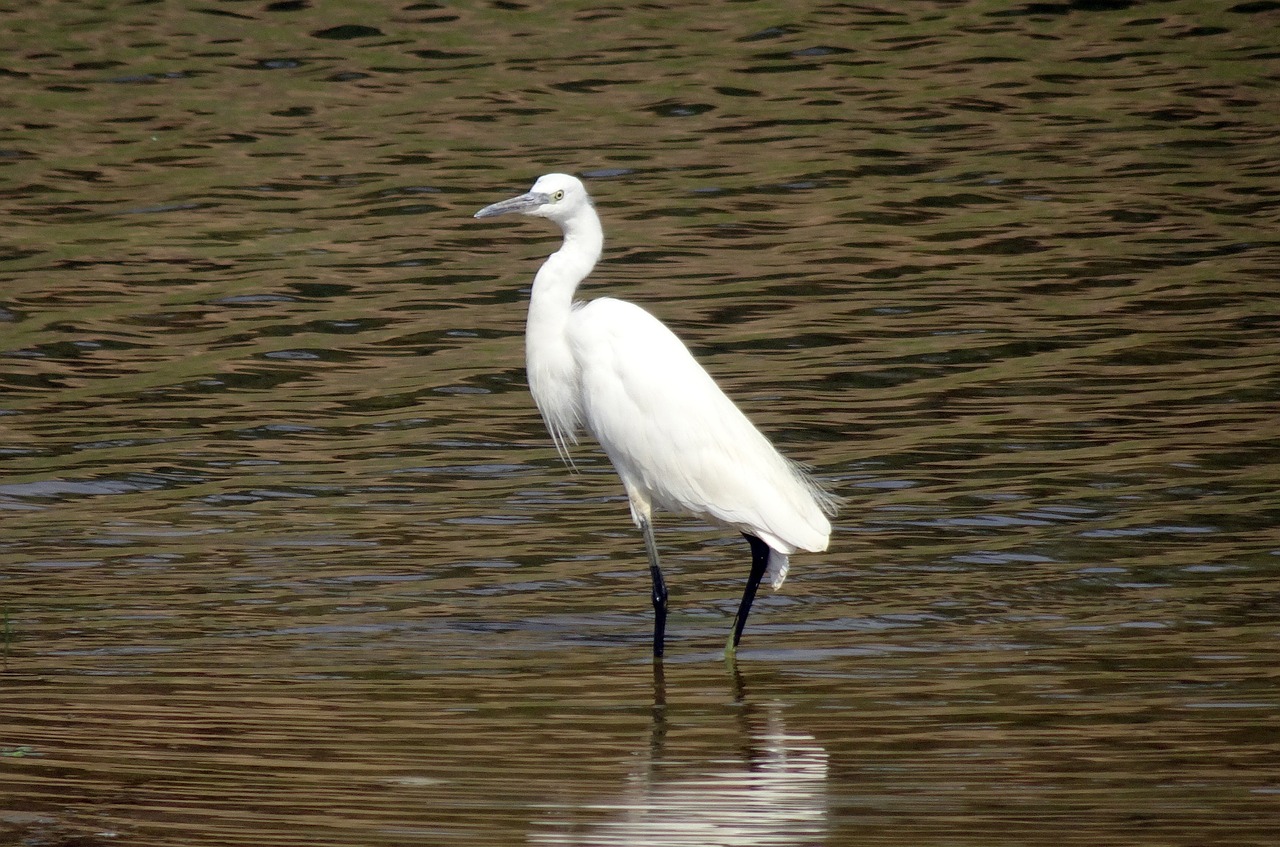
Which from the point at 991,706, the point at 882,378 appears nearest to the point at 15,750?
the point at 991,706

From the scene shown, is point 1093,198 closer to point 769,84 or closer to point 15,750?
point 769,84

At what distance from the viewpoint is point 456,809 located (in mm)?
3436

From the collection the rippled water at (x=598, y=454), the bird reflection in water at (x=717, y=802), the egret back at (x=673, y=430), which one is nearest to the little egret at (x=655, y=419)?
the egret back at (x=673, y=430)

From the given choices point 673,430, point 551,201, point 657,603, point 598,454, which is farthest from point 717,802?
point 598,454

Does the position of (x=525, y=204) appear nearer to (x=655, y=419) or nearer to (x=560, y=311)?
(x=560, y=311)

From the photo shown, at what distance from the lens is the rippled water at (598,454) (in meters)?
3.74

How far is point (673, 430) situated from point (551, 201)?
797mm

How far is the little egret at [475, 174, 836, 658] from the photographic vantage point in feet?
17.2

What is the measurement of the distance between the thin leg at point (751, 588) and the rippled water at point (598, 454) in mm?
76

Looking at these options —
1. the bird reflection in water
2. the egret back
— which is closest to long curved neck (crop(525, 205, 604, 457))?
the egret back

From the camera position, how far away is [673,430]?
17.4 feet

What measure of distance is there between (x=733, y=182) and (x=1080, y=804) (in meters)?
8.01

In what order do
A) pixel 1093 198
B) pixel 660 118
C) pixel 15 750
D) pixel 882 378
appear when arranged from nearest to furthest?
pixel 15 750, pixel 882 378, pixel 1093 198, pixel 660 118

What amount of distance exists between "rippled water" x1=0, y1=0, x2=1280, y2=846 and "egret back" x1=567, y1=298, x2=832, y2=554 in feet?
1.38
